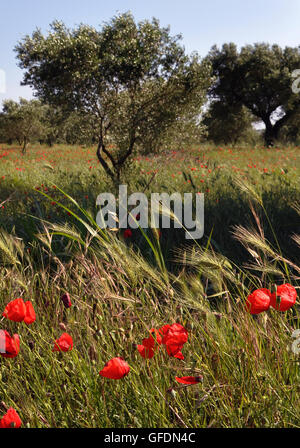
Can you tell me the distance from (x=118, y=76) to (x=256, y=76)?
18.5 meters

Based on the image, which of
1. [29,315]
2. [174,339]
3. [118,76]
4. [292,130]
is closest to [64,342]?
[29,315]

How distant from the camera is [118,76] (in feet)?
24.2

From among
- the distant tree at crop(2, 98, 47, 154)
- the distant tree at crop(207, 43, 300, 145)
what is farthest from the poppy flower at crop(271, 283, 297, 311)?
the distant tree at crop(2, 98, 47, 154)

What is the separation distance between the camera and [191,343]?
1.72 m

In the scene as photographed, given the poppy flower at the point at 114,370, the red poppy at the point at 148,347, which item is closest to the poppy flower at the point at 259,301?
the red poppy at the point at 148,347

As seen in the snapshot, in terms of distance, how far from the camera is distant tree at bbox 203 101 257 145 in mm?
24625

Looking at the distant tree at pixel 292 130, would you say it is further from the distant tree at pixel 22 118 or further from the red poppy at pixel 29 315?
the red poppy at pixel 29 315

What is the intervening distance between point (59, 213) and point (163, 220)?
136 centimetres

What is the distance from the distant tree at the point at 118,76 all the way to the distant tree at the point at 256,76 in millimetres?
16459

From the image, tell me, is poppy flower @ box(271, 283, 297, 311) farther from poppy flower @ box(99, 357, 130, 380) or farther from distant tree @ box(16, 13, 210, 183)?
distant tree @ box(16, 13, 210, 183)

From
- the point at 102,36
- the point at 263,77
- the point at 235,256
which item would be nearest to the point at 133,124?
the point at 102,36

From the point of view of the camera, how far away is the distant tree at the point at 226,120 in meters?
24.6

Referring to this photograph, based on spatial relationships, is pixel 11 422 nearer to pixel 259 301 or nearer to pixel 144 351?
pixel 144 351

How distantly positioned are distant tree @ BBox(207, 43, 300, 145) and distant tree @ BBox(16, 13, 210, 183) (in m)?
16.5
